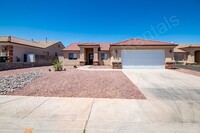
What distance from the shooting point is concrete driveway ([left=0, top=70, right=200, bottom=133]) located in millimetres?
3658

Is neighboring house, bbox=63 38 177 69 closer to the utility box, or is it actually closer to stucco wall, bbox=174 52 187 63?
stucco wall, bbox=174 52 187 63

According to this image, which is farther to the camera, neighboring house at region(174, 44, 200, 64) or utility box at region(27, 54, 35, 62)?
neighboring house at region(174, 44, 200, 64)

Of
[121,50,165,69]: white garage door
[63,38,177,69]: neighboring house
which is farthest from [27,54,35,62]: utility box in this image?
[121,50,165,69]: white garage door

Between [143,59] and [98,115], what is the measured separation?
50.6 feet

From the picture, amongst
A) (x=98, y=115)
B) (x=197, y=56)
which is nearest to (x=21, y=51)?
(x=98, y=115)

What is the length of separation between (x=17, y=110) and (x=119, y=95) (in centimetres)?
410

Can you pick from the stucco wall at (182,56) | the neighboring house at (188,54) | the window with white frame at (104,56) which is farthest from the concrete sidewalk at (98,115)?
the stucco wall at (182,56)

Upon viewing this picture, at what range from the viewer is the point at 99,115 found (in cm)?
441

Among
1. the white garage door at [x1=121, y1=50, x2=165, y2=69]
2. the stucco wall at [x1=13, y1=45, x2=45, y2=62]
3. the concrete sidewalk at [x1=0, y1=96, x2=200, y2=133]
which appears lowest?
the concrete sidewalk at [x1=0, y1=96, x2=200, y2=133]

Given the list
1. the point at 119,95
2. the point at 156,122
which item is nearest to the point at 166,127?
the point at 156,122

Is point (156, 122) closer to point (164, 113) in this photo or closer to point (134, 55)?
point (164, 113)

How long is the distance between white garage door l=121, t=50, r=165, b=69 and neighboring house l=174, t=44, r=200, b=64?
13026mm

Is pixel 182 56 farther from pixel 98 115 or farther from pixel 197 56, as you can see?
pixel 98 115

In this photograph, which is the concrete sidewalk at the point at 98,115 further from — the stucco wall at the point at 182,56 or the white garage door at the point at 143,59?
the stucco wall at the point at 182,56
